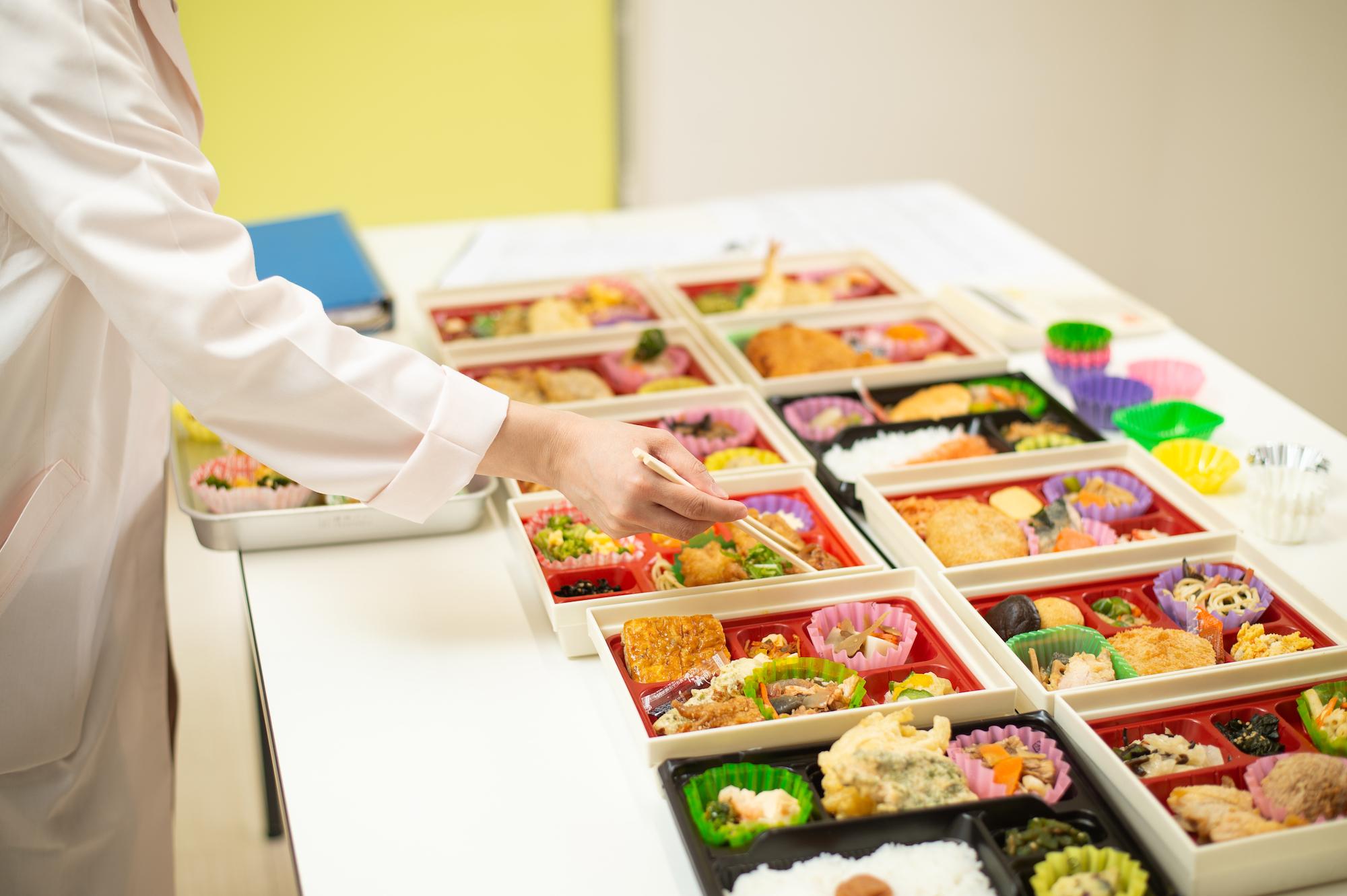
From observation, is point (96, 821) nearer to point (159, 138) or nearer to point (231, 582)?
point (159, 138)

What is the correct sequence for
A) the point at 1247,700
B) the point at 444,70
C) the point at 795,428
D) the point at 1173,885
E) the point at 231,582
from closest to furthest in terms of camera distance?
the point at 1173,885
the point at 1247,700
the point at 795,428
the point at 231,582
the point at 444,70

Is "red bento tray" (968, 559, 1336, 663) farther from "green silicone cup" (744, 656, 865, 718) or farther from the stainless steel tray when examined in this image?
the stainless steel tray

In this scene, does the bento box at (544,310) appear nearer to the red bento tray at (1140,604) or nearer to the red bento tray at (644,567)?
the red bento tray at (644,567)

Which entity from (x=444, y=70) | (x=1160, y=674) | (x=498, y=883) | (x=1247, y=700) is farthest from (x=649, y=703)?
(x=444, y=70)

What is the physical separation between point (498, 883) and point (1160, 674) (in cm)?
83

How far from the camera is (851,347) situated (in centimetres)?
256

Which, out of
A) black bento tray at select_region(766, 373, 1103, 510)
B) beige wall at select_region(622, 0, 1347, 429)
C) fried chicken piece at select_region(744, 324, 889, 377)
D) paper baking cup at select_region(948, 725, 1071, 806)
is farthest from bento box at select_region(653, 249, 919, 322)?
beige wall at select_region(622, 0, 1347, 429)

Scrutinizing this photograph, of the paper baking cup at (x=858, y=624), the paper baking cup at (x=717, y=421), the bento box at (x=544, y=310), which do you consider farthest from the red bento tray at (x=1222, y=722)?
the bento box at (x=544, y=310)

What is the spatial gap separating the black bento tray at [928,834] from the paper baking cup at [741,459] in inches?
31.6

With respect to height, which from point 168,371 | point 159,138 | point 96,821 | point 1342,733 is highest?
point 159,138

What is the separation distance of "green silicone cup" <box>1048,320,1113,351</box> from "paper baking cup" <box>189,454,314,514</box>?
4.89 feet

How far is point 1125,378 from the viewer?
2311 mm

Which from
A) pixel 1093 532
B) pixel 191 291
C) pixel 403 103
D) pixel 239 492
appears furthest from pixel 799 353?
pixel 403 103

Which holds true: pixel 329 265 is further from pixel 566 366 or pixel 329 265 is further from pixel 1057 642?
pixel 1057 642
